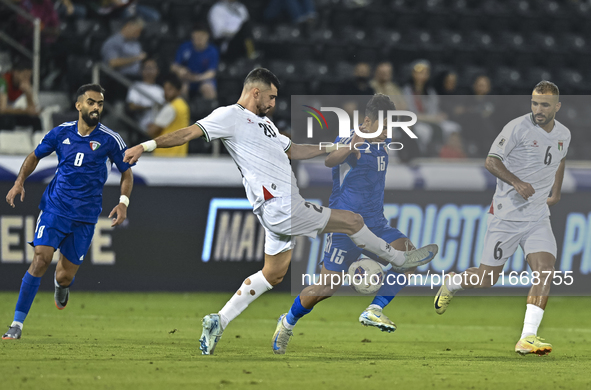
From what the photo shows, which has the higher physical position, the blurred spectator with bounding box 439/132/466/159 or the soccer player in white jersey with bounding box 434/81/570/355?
the blurred spectator with bounding box 439/132/466/159

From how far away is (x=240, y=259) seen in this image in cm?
1157

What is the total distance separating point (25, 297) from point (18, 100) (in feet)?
17.5

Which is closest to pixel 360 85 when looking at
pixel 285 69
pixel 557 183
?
pixel 285 69

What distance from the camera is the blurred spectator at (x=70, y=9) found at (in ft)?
45.3

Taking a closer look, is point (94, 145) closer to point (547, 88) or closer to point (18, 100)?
point (547, 88)

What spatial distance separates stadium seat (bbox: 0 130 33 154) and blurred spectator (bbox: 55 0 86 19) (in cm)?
335

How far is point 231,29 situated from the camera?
47.1 feet

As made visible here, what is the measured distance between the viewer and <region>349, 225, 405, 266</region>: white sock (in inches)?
284

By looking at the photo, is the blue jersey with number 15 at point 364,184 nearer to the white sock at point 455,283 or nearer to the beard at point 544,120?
the white sock at point 455,283

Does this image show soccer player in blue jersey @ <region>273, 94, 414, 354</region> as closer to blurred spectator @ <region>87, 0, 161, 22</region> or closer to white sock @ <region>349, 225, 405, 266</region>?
white sock @ <region>349, 225, 405, 266</region>

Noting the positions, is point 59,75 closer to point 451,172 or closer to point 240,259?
point 240,259

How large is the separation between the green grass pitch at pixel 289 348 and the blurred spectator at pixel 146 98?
9.33 feet

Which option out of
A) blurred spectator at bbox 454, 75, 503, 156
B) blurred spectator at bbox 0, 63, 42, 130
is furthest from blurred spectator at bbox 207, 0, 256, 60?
blurred spectator at bbox 454, 75, 503, 156

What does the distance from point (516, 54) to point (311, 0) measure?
13.7 feet
